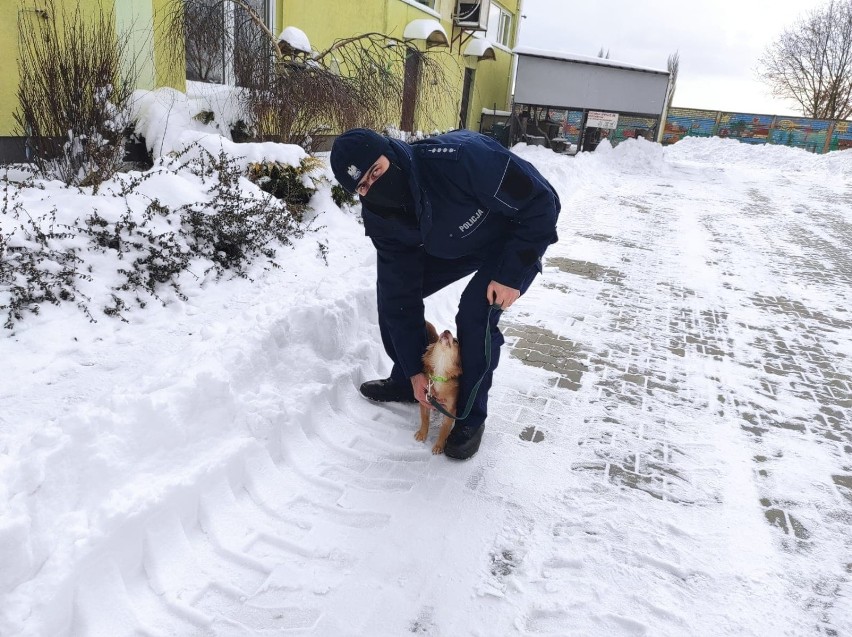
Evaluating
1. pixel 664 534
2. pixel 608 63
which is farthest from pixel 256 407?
pixel 608 63

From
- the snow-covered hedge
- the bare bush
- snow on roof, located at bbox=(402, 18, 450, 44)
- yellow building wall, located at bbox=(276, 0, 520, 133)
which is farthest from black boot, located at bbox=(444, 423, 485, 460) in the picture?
snow on roof, located at bbox=(402, 18, 450, 44)

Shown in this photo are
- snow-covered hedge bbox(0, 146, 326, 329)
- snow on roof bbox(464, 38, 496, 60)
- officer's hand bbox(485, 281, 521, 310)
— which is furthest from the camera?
snow on roof bbox(464, 38, 496, 60)

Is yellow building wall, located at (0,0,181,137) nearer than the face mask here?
No

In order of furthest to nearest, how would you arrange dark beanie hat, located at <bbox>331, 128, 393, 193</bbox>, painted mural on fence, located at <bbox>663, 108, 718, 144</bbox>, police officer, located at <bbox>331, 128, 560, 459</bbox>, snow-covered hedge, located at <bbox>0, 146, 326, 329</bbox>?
painted mural on fence, located at <bbox>663, 108, 718, 144</bbox>, snow-covered hedge, located at <bbox>0, 146, 326, 329</bbox>, police officer, located at <bbox>331, 128, 560, 459</bbox>, dark beanie hat, located at <bbox>331, 128, 393, 193</bbox>

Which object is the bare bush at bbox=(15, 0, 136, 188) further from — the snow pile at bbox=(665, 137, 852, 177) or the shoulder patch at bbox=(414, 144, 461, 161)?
the snow pile at bbox=(665, 137, 852, 177)

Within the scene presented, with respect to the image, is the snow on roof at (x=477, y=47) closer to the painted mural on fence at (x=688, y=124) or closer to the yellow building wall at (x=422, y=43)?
the yellow building wall at (x=422, y=43)

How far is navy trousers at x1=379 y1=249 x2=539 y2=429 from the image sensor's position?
279 cm

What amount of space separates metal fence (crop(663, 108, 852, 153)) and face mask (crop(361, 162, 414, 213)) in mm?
30979

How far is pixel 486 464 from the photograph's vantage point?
2.96 meters

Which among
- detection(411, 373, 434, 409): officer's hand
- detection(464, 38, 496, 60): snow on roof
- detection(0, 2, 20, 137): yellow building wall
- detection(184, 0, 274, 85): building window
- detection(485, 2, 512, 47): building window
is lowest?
detection(411, 373, 434, 409): officer's hand

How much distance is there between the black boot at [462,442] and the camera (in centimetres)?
294

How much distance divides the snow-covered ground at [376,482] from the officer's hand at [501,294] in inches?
33.8

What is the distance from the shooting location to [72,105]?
4.46 meters

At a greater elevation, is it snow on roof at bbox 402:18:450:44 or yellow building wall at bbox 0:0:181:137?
snow on roof at bbox 402:18:450:44
